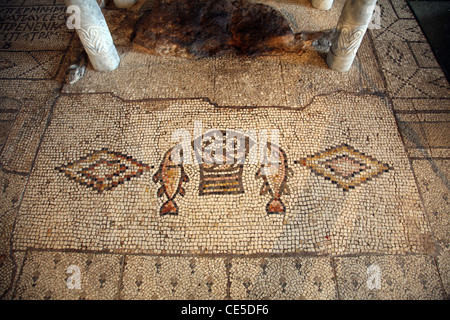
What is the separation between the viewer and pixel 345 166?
273 centimetres

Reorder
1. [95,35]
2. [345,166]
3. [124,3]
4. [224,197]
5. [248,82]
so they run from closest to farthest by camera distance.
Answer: [224,197] < [345,166] < [95,35] < [248,82] < [124,3]

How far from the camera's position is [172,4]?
369 cm

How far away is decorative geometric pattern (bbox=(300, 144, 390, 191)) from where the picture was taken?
2668 mm

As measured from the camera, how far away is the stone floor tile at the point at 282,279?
2193 mm

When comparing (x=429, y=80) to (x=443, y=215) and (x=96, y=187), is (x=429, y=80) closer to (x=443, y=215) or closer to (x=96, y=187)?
(x=443, y=215)

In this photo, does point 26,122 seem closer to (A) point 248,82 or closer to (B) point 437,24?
(A) point 248,82

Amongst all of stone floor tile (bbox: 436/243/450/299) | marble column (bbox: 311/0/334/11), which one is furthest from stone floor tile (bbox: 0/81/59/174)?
stone floor tile (bbox: 436/243/450/299)

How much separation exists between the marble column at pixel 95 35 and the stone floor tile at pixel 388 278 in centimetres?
308

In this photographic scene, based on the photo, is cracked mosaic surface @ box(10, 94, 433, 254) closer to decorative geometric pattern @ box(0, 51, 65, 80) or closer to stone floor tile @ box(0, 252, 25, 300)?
stone floor tile @ box(0, 252, 25, 300)

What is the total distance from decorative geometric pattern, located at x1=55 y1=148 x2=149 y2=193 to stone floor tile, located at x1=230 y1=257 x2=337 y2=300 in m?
1.23

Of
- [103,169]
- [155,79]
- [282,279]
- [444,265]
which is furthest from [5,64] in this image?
[444,265]

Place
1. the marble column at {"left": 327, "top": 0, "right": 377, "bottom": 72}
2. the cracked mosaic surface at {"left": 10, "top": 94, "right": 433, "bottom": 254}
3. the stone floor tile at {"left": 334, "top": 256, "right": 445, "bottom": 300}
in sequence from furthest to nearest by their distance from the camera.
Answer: the marble column at {"left": 327, "top": 0, "right": 377, "bottom": 72} → the cracked mosaic surface at {"left": 10, "top": 94, "right": 433, "bottom": 254} → the stone floor tile at {"left": 334, "top": 256, "right": 445, "bottom": 300}

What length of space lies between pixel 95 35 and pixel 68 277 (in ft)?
7.75

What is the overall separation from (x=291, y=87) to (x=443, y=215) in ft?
6.04
